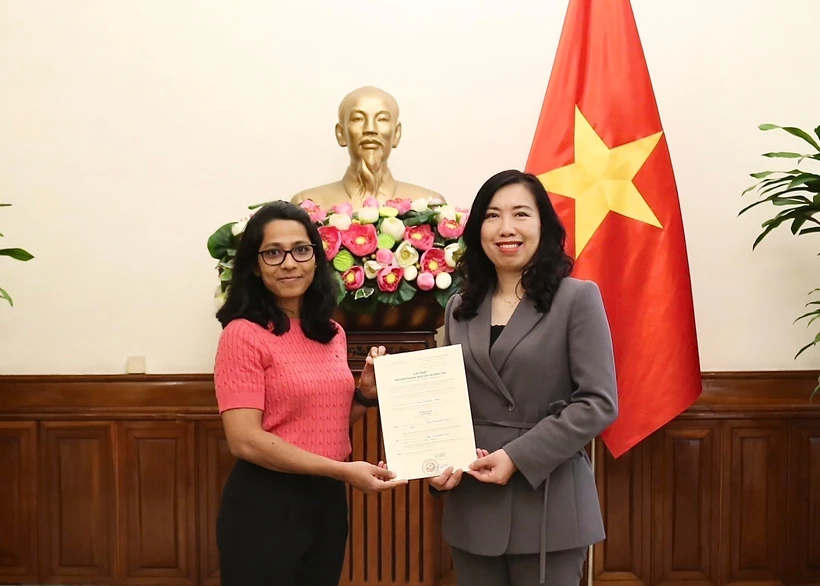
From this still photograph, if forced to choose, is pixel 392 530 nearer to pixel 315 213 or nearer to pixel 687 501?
pixel 315 213

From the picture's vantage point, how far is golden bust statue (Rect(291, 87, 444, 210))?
2838 mm

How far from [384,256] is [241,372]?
31.4 inches

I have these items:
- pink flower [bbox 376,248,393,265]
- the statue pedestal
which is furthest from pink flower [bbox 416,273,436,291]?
the statue pedestal

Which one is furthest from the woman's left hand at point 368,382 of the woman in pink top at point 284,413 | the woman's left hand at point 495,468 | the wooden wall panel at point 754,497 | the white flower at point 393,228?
the wooden wall panel at point 754,497

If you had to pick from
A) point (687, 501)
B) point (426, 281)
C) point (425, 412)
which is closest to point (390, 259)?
point (426, 281)

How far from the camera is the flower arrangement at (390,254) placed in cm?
224

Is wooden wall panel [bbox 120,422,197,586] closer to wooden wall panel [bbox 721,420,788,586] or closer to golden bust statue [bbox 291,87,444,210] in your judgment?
golden bust statue [bbox 291,87,444,210]

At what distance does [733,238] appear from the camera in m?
3.25

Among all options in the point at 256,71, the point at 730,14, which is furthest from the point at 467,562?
the point at 730,14

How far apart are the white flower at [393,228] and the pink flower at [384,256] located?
0.20 ft

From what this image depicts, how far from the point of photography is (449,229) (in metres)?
2.31

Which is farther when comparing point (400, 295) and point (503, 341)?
point (400, 295)

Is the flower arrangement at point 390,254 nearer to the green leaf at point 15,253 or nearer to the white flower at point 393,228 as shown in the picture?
the white flower at point 393,228

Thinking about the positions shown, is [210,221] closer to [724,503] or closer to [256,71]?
[256,71]
